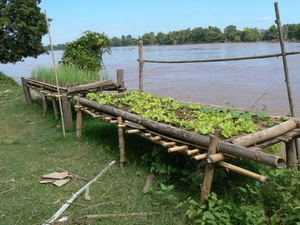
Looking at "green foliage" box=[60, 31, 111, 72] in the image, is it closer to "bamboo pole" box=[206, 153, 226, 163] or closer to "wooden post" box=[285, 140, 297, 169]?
"wooden post" box=[285, 140, 297, 169]

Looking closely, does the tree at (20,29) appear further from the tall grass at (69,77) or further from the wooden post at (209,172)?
the wooden post at (209,172)

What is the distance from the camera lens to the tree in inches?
582

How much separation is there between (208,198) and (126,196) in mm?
1080

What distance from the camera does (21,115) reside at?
8773mm

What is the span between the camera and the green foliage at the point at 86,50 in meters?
11.1

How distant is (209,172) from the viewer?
10.6ft

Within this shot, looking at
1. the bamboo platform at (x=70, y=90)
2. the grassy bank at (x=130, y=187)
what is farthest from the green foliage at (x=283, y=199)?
the bamboo platform at (x=70, y=90)

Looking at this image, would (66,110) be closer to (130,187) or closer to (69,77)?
(69,77)

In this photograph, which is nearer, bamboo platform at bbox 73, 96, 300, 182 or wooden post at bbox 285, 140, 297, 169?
bamboo platform at bbox 73, 96, 300, 182

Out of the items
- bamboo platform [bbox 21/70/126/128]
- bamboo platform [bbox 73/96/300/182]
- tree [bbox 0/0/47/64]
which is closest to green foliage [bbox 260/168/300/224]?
bamboo platform [bbox 73/96/300/182]

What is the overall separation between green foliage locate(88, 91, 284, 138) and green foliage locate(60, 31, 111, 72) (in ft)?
18.5

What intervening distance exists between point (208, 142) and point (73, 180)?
2.16 metres

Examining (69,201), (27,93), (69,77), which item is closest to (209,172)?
(69,201)

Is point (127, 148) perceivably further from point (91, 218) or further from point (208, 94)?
point (208, 94)
